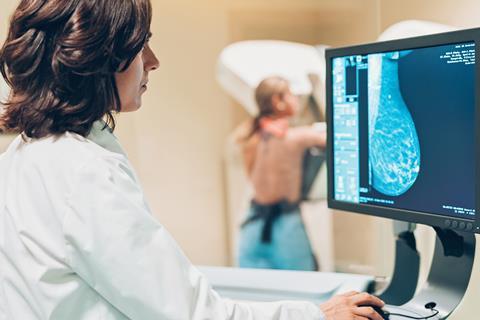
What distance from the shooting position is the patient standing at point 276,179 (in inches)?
121

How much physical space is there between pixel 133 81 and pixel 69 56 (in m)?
0.11

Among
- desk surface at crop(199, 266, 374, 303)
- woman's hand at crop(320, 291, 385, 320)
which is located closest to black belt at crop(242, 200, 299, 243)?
desk surface at crop(199, 266, 374, 303)

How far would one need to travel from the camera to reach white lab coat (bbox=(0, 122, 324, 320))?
2.71 feet

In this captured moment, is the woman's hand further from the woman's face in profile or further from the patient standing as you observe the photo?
the patient standing

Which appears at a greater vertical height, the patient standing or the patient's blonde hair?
the patient's blonde hair

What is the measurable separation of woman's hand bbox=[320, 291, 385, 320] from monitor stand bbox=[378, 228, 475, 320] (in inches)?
2.7

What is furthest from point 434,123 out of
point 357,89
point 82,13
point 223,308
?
point 82,13

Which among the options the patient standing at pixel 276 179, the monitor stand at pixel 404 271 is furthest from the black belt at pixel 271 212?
the monitor stand at pixel 404 271

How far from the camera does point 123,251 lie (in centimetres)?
82

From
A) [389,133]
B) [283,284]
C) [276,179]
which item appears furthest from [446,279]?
[276,179]

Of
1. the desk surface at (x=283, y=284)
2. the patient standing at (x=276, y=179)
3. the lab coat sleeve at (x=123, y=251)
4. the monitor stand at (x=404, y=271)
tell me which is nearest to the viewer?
the lab coat sleeve at (x=123, y=251)

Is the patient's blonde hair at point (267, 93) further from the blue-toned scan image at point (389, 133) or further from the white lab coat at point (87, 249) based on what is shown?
the white lab coat at point (87, 249)

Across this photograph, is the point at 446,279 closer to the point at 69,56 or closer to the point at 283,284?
the point at 283,284

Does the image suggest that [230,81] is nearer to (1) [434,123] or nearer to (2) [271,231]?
(2) [271,231]
